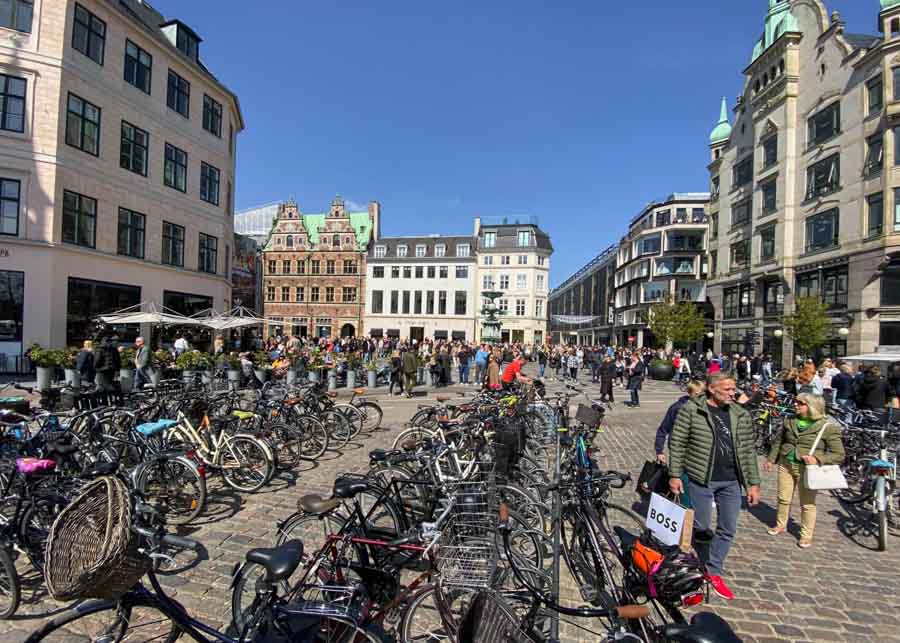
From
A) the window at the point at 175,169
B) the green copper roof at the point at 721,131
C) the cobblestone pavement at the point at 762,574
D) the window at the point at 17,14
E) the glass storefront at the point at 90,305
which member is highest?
the green copper roof at the point at 721,131

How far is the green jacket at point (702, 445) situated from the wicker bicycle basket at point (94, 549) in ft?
13.0

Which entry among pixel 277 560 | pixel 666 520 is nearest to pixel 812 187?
pixel 666 520

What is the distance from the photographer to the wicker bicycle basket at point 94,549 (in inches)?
80.0

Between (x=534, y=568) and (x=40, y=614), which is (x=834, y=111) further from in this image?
(x=40, y=614)

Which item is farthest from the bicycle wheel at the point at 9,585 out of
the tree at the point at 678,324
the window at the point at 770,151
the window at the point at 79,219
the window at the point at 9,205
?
the tree at the point at 678,324

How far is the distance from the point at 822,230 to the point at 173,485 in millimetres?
36139

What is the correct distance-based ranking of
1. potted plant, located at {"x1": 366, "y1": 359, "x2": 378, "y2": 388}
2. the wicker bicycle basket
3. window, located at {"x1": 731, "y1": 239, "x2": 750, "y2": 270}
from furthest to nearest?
1. window, located at {"x1": 731, "y1": 239, "x2": 750, "y2": 270}
2. potted plant, located at {"x1": 366, "y1": 359, "x2": 378, "y2": 388}
3. the wicker bicycle basket

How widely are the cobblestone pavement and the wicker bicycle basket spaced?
1.74 meters

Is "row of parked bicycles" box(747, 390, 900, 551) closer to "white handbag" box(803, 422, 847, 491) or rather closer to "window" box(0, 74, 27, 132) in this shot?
"white handbag" box(803, 422, 847, 491)

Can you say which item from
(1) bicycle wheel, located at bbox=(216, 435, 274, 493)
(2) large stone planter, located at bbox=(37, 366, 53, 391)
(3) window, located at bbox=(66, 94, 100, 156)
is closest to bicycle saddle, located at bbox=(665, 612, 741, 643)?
(1) bicycle wheel, located at bbox=(216, 435, 274, 493)

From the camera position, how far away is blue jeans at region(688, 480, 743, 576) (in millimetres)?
4105

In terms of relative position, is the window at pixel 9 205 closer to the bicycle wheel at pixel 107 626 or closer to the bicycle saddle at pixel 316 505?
the bicycle wheel at pixel 107 626

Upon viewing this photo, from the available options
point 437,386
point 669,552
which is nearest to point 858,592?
point 669,552

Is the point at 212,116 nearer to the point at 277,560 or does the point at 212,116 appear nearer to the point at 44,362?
the point at 44,362
